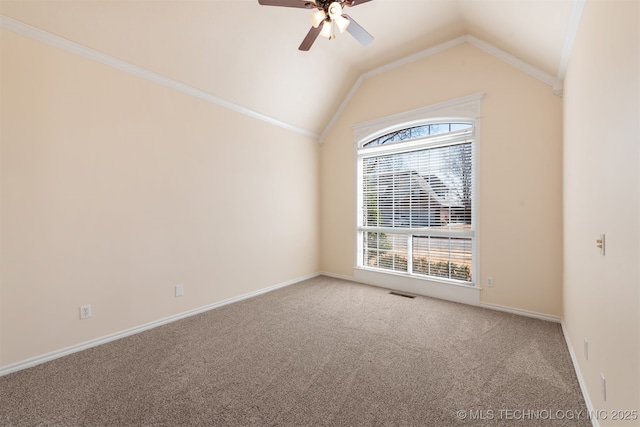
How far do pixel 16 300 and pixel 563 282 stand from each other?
16.6ft

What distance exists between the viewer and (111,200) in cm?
262

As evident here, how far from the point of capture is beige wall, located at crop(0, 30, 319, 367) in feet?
7.05

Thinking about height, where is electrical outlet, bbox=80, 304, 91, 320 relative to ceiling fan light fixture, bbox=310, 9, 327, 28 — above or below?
below

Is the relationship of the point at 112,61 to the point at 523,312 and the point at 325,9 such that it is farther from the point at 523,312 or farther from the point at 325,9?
the point at 523,312

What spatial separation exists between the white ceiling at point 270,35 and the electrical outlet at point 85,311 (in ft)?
7.85

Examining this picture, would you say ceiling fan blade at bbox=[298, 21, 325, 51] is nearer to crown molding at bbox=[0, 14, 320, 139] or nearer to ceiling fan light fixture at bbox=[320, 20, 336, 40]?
ceiling fan light fixture at bbox=[320, 20, 336, 40]

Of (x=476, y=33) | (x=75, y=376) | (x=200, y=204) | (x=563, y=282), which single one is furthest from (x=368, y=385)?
(x=476, y=33)

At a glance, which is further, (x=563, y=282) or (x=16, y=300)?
(x=563, y=282)

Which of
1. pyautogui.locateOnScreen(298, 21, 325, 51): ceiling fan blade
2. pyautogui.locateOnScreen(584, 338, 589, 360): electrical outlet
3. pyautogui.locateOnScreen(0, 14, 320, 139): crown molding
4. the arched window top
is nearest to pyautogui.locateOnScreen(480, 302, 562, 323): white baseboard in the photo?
pyautogui.locateOnScreen(584, 338, 589, 360): electrical outlet

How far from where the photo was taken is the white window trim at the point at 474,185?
11.3 feet

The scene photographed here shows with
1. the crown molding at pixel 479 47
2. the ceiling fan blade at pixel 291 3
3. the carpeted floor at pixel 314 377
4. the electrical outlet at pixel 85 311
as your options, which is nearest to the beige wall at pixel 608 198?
the carpeted floor at pixel 314 377

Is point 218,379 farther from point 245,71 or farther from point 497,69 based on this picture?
point 497,69

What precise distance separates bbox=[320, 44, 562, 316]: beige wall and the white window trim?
77mm

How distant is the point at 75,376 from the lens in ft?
6.68
